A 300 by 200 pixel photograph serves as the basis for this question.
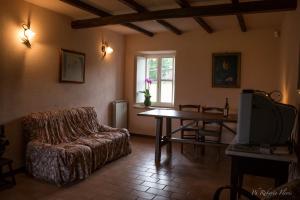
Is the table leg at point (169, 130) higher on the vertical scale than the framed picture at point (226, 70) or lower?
lower

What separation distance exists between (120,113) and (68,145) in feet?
7.81

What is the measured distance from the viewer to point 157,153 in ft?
13.7

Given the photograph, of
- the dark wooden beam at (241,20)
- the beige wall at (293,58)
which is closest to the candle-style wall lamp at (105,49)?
the dark wooden beam at (241,20)

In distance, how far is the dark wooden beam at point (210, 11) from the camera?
9.96ft

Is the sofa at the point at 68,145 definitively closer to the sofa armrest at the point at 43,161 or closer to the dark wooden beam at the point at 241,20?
the sofa armrest at the point at 43,161

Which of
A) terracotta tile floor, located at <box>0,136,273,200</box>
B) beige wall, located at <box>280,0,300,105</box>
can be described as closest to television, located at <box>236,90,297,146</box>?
beige wall, located at <box>280,0,300,105</box>

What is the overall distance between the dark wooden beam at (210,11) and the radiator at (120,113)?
6.95 ft

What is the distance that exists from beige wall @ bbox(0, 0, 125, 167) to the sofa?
0.22 meters

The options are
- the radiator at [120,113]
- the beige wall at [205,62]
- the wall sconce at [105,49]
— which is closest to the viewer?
the beige wall at [205,62]

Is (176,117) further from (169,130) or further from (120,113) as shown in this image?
(120,113)

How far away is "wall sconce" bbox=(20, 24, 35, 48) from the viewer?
353cm

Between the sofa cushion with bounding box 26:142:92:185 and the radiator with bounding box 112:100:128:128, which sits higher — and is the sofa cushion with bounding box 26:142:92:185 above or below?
below

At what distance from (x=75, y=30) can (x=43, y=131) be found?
197cm

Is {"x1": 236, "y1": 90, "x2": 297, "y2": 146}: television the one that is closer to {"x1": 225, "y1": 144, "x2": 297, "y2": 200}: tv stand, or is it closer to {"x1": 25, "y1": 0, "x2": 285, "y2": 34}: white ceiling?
{"x1": 225, "y1": 144, "x2": 297, "y2": 200}: tv stand
